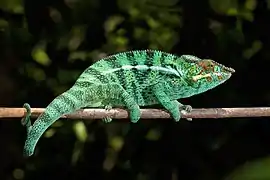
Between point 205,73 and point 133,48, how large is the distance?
0.95 m

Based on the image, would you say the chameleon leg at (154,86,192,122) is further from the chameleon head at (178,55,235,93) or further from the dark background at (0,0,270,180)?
the dark background at (0,0,270,180)

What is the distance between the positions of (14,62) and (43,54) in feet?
0.37

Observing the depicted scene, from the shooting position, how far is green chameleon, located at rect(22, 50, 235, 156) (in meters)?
0.94

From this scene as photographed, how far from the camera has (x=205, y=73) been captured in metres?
1.00

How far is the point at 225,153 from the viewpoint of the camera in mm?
1991

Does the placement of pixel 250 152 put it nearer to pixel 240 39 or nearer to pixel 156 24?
pixel 240 39

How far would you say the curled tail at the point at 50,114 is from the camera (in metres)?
0.81

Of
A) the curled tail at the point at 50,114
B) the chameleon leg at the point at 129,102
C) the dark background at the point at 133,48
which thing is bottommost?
the curled tail at the point at 50,114

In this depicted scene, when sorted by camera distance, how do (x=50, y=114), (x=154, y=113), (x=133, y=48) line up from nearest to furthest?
1. (x=50, y=114)
2. (x=154, y=113)
3. (x=133, y=48)

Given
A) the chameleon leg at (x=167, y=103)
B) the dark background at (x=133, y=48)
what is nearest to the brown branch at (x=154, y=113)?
the chameleon leg at (x=167, y=103)

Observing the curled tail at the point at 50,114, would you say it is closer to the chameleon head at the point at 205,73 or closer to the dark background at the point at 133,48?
the chameleon head at the point at 205,73

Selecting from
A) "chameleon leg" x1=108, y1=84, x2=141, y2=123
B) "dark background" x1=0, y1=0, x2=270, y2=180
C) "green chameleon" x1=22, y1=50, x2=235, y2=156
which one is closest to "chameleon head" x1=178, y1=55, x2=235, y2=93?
"green chameleon" x1=22, y1=50, x2=235, y2=156

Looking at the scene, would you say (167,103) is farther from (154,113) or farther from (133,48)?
(133,48)

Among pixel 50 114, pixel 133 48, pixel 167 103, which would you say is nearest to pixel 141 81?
pixel 167 103
